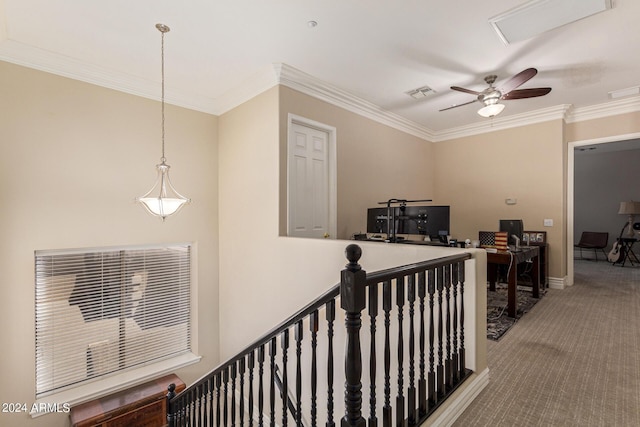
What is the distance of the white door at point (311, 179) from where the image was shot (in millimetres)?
3730

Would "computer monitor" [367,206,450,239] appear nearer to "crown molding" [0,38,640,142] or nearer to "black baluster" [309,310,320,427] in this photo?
"crown molding" [0,38,640,142]

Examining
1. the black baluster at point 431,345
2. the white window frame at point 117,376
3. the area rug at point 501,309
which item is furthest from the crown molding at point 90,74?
the area rug at point 501,309

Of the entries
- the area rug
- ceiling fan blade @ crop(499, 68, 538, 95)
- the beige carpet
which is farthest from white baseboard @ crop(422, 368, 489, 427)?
ceiling fan blade @ crop(499, 68, 538, 95)

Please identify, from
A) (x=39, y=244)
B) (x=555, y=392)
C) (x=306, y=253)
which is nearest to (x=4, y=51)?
(x=39, y=244)

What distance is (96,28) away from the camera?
271 cm

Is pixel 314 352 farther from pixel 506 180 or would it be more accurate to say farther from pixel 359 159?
pixel 506 180

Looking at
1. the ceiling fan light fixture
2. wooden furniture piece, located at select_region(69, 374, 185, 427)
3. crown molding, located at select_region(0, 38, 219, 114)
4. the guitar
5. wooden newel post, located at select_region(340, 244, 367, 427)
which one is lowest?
wooden furniture piece, located at select_region(69, 374, 185, 427)

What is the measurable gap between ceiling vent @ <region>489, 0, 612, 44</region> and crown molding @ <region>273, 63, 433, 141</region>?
76.5 inches

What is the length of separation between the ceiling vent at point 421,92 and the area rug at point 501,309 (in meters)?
3.06

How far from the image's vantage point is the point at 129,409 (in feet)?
Result: 10.8

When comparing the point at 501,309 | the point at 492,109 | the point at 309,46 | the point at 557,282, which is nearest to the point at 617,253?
the point at 557,282

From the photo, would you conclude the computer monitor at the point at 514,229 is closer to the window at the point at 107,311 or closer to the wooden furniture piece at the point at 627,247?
the window at the point at 107,311

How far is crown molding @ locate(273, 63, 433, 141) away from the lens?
348 cm

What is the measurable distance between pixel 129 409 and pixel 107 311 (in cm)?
116
